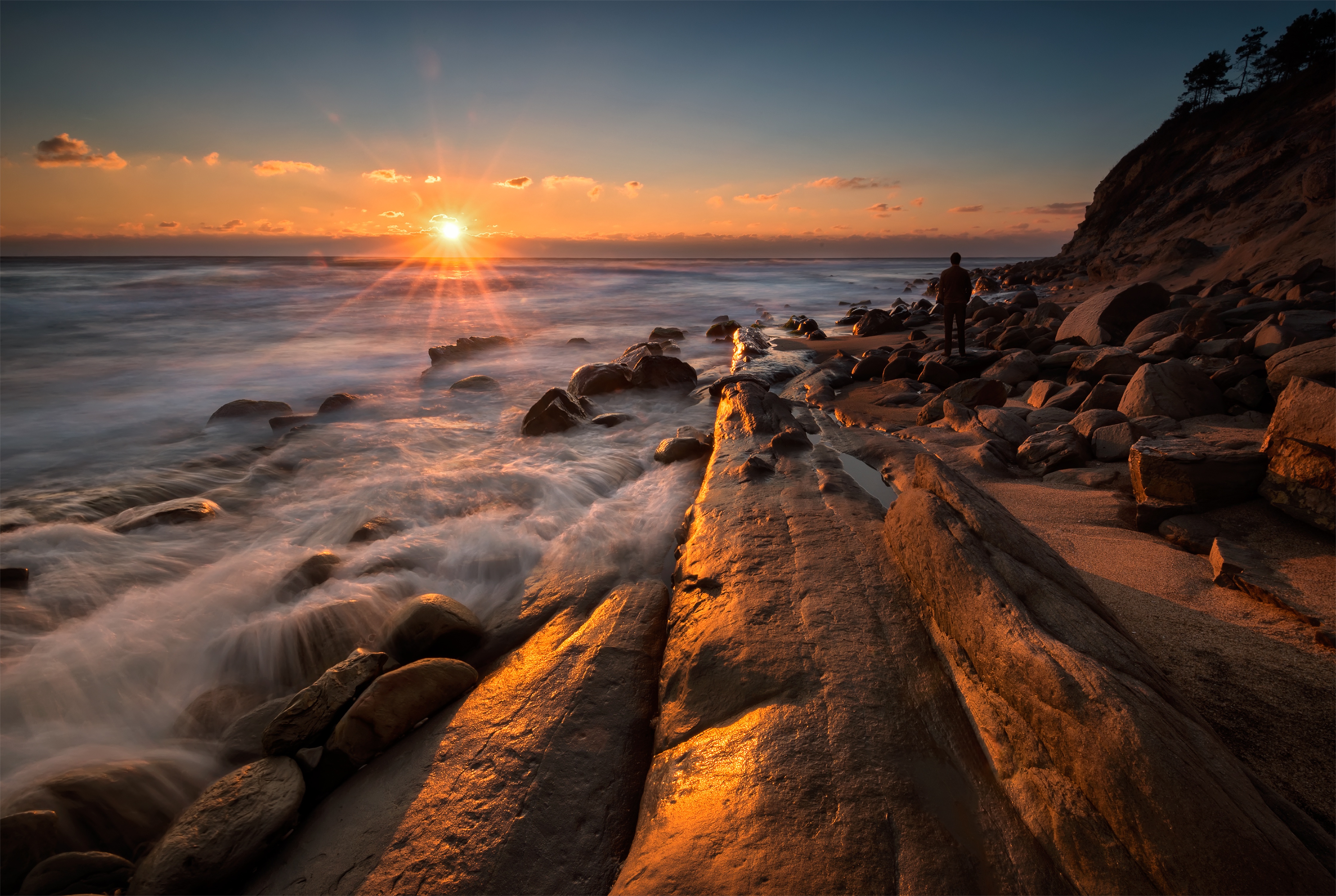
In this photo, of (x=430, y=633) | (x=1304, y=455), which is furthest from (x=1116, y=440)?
(x=430, y=633)

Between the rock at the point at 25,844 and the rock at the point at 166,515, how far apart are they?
11.3 ft

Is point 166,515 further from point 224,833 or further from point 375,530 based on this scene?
point 224,833

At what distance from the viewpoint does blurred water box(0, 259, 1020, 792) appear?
3.25m

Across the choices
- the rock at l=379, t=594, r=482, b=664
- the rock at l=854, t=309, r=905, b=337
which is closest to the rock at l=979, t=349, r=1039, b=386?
the rock at l=379, t=594, r=482, b=664

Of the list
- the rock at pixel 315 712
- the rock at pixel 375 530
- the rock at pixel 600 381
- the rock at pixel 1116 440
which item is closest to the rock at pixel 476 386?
the rock at pixel 600 381

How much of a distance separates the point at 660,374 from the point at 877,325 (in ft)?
27.9

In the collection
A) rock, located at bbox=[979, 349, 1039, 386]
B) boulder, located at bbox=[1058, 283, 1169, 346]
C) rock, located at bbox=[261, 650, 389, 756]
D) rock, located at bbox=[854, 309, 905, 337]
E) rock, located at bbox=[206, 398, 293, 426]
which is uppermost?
boulder, located at bbox=[1058, 283, 1169, 346]

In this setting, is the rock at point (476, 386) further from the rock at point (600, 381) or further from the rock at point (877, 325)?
the rock at point (877, 325)

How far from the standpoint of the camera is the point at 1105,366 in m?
5.93

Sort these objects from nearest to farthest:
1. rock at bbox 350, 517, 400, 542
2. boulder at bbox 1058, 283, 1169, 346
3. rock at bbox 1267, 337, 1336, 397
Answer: rock at bbox 1267, 337, 1336, 397
rock at bbox 350, 517, 400, 542
boulder at bbox 1058, 283, 1169, 346

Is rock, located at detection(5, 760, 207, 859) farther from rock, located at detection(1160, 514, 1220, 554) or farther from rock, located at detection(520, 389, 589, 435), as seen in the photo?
rock, located at detection(1160, 514, 1220, 554)

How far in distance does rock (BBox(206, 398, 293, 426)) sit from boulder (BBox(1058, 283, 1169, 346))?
12.6 meters

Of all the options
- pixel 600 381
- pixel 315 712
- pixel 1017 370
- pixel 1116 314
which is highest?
pixel 1116 314

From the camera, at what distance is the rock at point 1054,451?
4407mm
